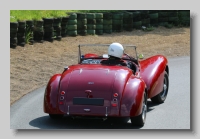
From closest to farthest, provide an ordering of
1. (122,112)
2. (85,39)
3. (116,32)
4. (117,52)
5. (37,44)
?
1. (122,112)
2. (117,52)
3. (37,44)
4. (85,39)
5. (116,32)

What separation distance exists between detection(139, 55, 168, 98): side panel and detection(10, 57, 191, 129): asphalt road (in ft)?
1.37

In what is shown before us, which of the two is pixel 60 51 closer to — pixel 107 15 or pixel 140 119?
pixel 107 15

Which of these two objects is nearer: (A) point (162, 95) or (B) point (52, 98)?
(B) point (52, 98)

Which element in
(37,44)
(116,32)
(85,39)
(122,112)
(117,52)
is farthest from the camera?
(116,32)

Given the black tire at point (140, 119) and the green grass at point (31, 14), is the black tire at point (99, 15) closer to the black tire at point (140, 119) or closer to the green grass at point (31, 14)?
the green grass at point (31, 14)

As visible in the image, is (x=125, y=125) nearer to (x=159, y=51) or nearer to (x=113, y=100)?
(x=113, y=100)

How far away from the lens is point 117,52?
1185 centimetres

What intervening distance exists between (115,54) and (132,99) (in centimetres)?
150

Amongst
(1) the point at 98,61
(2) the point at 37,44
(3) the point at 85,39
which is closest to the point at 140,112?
(1) the point at 98,61

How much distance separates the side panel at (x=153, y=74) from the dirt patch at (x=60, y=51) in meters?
2.75

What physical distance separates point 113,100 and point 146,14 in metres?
Result: 13.3

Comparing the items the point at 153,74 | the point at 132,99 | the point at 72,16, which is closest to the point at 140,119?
the point at 132,99

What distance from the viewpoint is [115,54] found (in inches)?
467

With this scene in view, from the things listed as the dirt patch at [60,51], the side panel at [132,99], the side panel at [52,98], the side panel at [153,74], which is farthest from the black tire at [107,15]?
the side panel at [132,99]
